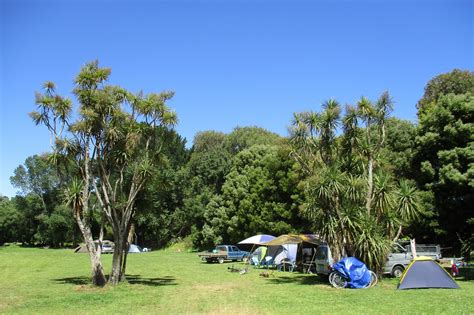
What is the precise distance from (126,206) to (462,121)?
62.2ft

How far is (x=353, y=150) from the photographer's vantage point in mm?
20281

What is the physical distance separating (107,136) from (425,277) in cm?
1313

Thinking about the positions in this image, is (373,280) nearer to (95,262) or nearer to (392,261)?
(392,261)

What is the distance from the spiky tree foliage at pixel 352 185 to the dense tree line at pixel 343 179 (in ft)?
0.15

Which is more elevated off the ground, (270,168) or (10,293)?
(270,168)

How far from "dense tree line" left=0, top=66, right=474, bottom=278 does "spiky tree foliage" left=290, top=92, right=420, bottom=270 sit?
5 cm

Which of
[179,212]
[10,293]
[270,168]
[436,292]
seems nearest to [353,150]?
[436,292]

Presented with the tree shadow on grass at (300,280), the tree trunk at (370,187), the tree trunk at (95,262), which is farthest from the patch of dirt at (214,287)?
the tree trunk at (370,187)

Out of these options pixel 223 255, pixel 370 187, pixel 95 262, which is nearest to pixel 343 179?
pixel 370 187

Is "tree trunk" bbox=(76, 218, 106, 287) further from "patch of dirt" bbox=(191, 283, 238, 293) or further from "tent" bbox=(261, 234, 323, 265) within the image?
"tent" bbox=(261, 234, 323, 265)

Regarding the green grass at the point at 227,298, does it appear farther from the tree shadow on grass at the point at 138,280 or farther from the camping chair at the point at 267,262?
the camping chair at the point at 267,262

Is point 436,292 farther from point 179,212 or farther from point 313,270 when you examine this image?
point 179,212

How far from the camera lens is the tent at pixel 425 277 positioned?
15.5 meters

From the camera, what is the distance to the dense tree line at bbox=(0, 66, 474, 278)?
18594 mm
